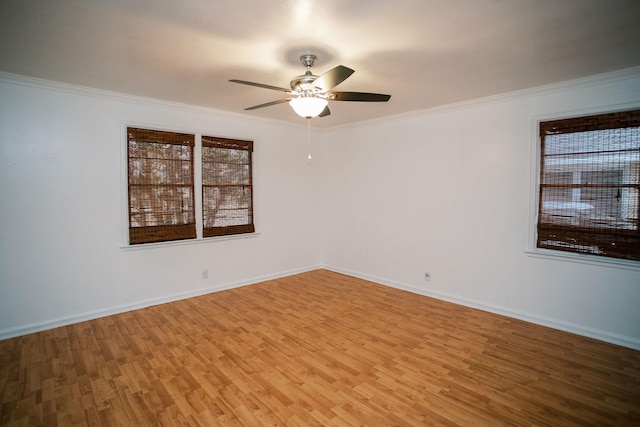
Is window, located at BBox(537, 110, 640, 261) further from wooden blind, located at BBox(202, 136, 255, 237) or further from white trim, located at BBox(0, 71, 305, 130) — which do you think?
white trim, located at BBox(0, 71, 305, 130)

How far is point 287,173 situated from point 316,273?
6.00 ft

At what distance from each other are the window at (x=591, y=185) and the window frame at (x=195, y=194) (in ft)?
12.3

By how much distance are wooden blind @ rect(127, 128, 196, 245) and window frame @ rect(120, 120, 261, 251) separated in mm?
43

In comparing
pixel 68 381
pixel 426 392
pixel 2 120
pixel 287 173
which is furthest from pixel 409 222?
pixel 2 120

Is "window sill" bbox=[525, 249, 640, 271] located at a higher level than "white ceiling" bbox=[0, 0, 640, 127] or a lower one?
lower

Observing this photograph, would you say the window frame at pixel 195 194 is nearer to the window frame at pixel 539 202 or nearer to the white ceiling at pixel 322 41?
the white ceiling at pixel 322 41

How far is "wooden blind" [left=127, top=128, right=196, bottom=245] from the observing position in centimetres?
379

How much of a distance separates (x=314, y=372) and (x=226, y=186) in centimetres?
297

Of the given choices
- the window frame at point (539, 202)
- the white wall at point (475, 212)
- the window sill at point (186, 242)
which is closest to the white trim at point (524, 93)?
the white wall at point (475, 212)

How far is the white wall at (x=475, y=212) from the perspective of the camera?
122 inches

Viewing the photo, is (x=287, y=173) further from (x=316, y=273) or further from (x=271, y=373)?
(x=271, y=373)

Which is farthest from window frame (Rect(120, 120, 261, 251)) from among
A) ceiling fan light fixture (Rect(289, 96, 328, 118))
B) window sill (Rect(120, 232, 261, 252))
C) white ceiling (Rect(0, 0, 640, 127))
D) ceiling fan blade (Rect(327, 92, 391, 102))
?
ceiling fan blade (Rect(327, 92, 391, 102))

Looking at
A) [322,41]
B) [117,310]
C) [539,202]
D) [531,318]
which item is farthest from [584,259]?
[117,310]

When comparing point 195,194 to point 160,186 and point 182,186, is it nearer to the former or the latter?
point 182,186
